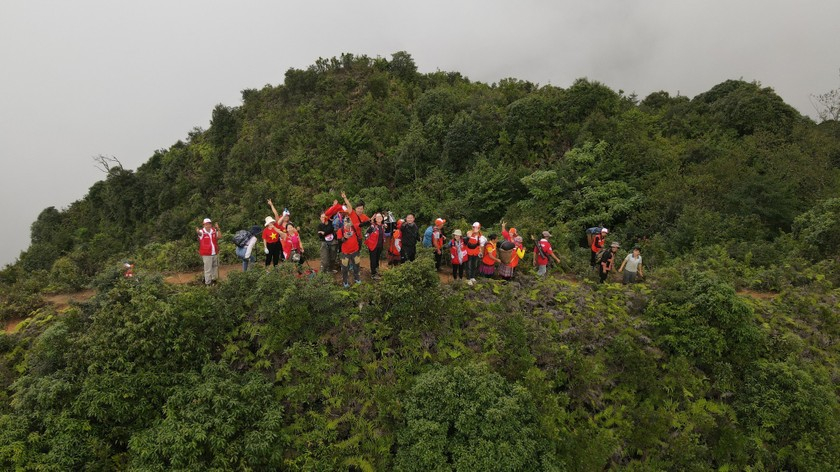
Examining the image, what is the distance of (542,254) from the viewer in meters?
10.7

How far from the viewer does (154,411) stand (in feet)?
21.5

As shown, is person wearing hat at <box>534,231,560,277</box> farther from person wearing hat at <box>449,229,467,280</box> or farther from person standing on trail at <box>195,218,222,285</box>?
person standing on trail at <box>195,218,222,285</box>

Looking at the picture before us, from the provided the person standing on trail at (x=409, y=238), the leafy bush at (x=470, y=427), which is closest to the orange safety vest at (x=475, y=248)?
the person standing on trail at (x=409, y=238)

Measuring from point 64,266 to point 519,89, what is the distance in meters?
27.7

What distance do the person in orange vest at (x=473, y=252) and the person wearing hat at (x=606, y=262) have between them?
3565mm

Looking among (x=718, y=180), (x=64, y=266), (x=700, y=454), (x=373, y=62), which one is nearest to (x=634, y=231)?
(x=718, y=180)

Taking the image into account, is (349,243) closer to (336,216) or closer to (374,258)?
(336,216)

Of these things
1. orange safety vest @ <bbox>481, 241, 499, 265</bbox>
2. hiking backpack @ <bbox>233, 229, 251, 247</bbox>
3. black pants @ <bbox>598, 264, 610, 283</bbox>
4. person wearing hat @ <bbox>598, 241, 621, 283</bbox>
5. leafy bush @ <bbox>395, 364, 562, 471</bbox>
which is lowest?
leafy bush @ <bbox>395, 364, 562, 471</bbox>

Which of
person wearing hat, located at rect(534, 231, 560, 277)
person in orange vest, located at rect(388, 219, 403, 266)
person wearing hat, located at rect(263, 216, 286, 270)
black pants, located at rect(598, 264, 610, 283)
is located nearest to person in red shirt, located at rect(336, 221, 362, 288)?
person in orange vest, located at rect(388, 219, 403, 266)

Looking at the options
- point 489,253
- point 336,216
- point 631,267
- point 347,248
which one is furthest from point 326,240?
point 631,267

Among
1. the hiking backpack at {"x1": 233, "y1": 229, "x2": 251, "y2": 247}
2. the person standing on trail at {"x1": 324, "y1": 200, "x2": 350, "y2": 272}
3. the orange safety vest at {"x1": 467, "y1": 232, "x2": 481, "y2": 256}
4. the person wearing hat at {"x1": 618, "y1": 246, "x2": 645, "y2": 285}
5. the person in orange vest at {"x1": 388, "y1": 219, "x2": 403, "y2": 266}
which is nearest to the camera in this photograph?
the person standing on trail at {"x1": 324, "y1": 200, "x2": 350, "y2": 272}

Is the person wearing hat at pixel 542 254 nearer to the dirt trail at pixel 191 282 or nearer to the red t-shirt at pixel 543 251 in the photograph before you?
the red t-shirt at pixel 543 251

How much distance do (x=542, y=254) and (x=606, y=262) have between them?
1774 millimetres

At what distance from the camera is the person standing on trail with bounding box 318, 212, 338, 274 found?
9367mm
